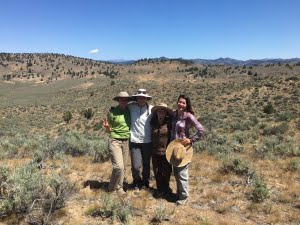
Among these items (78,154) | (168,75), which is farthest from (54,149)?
(168,75)

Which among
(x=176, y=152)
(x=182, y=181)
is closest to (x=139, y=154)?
(x=176, y=152)

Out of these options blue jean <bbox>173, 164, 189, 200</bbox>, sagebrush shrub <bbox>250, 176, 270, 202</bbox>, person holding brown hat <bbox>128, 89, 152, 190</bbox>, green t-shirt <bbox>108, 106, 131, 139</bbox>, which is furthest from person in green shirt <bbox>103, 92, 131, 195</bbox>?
sagebrush shrub <bbox>250, 176, 270, 202</bbox>

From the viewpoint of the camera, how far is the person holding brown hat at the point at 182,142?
623 centimetres

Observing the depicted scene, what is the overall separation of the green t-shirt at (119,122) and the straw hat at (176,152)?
0.92 meters

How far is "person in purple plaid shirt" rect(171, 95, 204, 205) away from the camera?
6242 millimetres

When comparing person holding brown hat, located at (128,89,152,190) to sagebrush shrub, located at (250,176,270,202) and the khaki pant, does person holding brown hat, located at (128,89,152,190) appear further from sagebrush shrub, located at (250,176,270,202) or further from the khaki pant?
sagebrush shrub, located at (250,176,270,202)

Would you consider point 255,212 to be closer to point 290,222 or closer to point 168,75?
point 290,222

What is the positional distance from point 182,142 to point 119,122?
1.25m

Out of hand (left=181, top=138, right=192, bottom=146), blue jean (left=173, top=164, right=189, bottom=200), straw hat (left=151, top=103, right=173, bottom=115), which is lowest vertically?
blue jean (left=173, top=164, right=189, bottom=200)

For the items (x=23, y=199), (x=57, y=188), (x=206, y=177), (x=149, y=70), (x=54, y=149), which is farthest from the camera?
(x=149, y=70)

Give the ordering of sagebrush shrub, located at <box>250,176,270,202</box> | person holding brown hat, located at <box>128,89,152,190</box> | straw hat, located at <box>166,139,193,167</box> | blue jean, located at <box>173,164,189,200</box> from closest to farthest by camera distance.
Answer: straw hat, located at <box>166,139,193,167</box> < blue jean, located at <box>173,164,189,200</box> < sagebrush shrub, located at <box>250,176,270,202</box> < person holding brown hat, located at <box>128,89,152,190</box>

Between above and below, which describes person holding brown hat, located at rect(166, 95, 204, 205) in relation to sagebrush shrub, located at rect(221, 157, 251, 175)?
above

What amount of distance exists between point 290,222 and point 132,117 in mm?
3224

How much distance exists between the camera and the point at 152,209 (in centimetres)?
611
